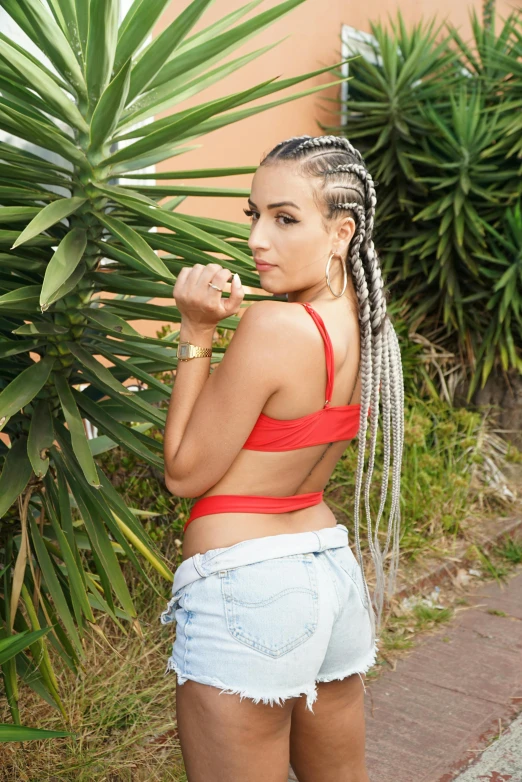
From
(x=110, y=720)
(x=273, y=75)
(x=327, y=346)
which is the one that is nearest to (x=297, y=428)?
(x=327, y=346)

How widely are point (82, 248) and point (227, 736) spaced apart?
4.44 ft

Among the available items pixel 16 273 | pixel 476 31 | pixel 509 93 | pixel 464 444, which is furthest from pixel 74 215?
pixel 476 31

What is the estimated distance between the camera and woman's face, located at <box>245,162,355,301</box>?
72.1 inches

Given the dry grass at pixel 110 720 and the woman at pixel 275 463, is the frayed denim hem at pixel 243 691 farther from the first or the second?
the dry grass at pixel 110 720

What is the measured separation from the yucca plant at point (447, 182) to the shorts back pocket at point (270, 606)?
465 cm

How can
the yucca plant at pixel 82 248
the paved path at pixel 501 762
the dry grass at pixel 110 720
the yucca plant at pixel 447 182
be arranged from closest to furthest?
the yucca plant at pixel 82 248
the dry grass at pixel 110 720
the paved path at pixel 501 762
the yucca plant at pixel 447 182

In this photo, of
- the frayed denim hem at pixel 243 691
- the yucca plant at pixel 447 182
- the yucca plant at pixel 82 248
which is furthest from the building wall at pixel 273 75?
the frayed denim hem at pixel 243 691

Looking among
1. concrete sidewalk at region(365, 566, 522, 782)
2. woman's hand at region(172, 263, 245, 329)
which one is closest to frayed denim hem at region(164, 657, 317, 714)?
woman's hand at region(172, 263, 245, 329)

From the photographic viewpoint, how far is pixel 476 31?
693 centimetres

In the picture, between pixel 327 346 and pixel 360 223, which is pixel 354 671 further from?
pixel 360 223

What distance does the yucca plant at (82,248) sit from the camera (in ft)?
7.54

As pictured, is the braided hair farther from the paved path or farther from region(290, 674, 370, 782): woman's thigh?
the paved path

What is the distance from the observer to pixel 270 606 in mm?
1726

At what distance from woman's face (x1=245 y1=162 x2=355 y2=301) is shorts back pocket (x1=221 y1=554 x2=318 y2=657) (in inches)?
24.1
